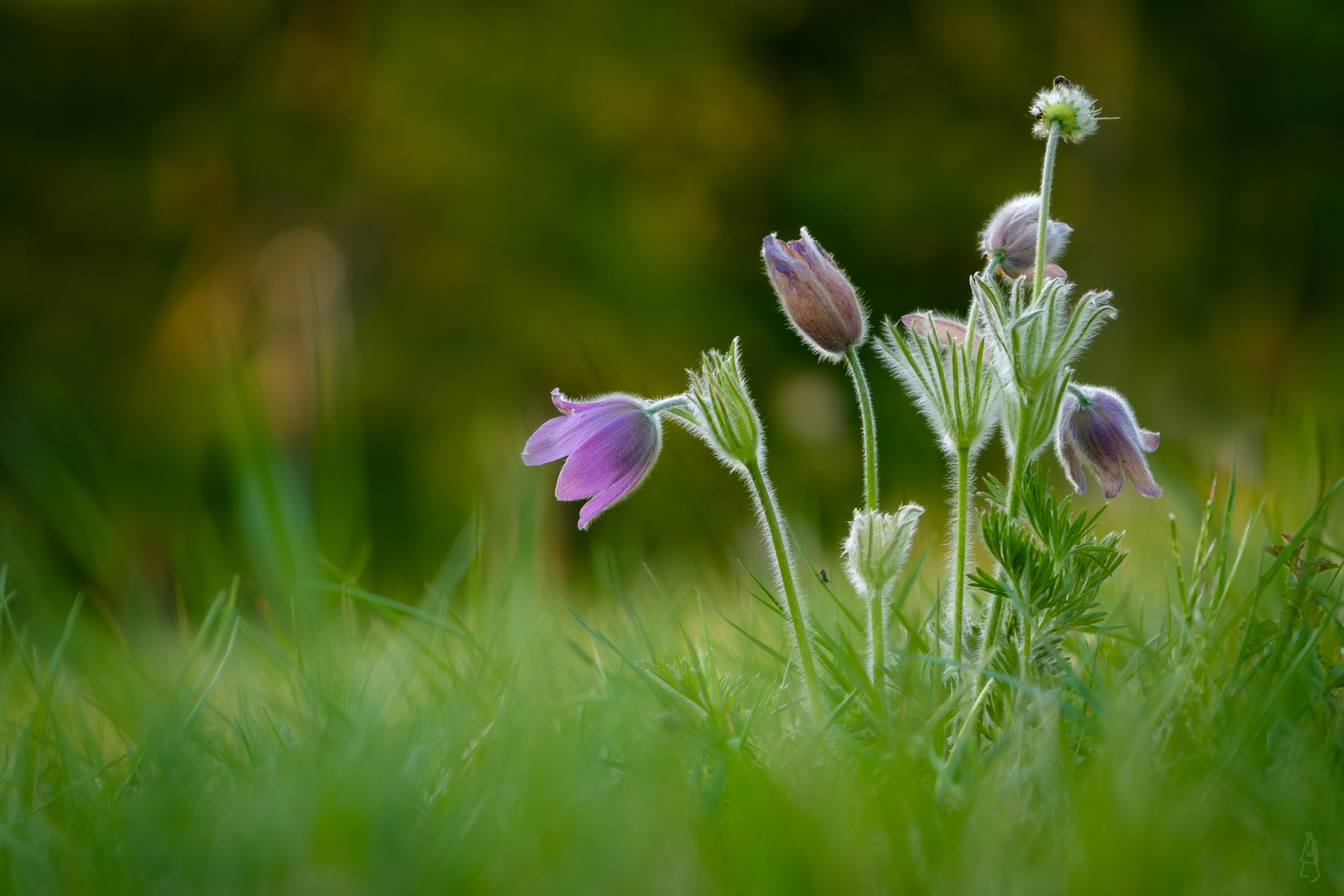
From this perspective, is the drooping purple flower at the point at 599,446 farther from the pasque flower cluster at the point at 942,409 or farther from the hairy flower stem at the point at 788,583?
the hairy flower stem at the point at 788,583

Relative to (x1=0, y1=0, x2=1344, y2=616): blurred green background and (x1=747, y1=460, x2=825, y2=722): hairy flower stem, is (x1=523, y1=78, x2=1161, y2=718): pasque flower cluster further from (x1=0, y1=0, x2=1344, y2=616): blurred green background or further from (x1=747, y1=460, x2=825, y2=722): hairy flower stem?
(x1=0, y1=0, x2=1344, y2=616): blurred green background

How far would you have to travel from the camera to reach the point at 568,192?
286 inches

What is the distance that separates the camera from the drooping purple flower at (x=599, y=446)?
4.29 feet

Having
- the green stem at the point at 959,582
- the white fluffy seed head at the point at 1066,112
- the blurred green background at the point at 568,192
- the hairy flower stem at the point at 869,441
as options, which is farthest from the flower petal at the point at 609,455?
the blurred green background at the point at 568,192

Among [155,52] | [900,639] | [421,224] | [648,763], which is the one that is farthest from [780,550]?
[155,52]

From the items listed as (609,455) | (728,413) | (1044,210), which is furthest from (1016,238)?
(609,455)

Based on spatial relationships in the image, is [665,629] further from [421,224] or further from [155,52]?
[155,52]

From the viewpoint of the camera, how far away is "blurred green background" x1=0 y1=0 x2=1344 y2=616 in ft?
23.5

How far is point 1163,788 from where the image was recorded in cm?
91

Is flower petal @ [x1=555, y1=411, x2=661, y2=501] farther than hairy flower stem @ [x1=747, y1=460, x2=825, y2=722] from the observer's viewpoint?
Yes

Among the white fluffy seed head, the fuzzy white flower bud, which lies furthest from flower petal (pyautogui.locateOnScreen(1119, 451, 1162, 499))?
the white fluffy seed head

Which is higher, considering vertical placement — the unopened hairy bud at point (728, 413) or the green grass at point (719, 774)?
the unopened hairy bud at point (728, 413)

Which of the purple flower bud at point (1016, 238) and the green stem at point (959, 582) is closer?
the green stem at point (959, 582)

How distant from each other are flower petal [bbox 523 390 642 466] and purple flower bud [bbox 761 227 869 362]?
0.23 metres
